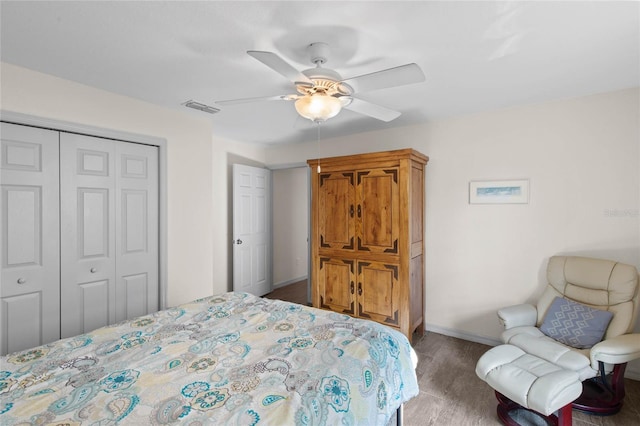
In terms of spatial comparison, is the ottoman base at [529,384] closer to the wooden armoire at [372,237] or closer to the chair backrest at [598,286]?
the chair backrest at [598,286]

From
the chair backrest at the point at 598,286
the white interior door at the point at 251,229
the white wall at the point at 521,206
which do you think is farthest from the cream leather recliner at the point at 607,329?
the white interior door at the point at 251,229

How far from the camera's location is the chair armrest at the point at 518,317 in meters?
2.62

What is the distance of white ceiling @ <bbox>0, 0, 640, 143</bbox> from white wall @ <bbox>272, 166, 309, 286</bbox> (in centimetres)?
295

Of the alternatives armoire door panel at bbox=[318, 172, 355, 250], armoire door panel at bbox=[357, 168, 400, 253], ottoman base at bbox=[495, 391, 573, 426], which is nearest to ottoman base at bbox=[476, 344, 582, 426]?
ottoman base at bbox=[495, 391, 573, 426]

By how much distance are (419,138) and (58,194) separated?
3489 millimetres

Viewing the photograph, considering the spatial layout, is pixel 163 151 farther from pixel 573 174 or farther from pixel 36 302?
pixel 573 174

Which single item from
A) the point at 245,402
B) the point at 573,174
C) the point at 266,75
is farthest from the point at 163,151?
the point at 573,174

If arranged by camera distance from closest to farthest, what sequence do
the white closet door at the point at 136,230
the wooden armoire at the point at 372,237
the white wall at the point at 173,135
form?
the white wall at the point at 173,135, the white closet door at the point at 136,230, the wooden armoire at the point at 372,237

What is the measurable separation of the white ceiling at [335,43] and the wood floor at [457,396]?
7.98 ft

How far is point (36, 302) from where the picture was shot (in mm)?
2305

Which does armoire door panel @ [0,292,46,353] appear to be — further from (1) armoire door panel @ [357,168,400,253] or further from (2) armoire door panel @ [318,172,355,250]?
(1) armoire door panel @ [357,168,400,253]

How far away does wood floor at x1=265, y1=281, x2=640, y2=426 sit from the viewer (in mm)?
2131

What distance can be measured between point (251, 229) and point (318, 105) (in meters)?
3.13

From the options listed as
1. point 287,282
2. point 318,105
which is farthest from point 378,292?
point 287,282
